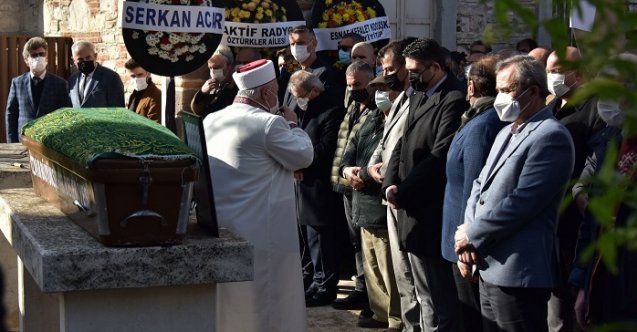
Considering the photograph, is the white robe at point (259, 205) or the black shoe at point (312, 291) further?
the black shoe at point (312, 291)

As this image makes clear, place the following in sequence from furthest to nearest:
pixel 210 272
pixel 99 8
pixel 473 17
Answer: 1. pixel 473 17
2. pixel 99 8
3. pixel 210 272

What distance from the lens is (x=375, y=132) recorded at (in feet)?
23.7

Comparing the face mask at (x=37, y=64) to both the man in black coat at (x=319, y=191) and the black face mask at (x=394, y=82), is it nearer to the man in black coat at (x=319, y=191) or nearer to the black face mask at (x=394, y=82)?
the man in black coat at (x=319, y=191)

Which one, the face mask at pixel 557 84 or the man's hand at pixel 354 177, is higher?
the face mask at pixel 557 84

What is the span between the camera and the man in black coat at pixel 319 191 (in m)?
8.09

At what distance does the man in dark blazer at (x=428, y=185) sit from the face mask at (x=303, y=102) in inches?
74.4

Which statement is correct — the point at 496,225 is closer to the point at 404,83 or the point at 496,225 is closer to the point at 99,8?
the point at 404,83

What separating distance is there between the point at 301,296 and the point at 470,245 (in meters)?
1.36

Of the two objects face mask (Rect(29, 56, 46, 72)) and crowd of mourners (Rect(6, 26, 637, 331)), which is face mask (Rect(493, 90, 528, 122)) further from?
face mask (Rect(29, 56, 46, 72))

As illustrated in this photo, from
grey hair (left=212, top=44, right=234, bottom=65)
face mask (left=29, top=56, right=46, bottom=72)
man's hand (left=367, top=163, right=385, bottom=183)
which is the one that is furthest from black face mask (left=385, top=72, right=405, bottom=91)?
face mask (left=29, top=56, right=46, bottom=72)

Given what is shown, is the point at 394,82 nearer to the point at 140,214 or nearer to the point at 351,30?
the point at 140,214

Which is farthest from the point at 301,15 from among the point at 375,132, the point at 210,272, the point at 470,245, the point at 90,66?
the point at 210,272

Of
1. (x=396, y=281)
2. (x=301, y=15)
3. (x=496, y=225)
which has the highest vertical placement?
(x=301, y=15)

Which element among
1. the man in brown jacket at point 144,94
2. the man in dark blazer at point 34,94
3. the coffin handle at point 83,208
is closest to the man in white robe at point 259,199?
the coffin handle at point 83,208
